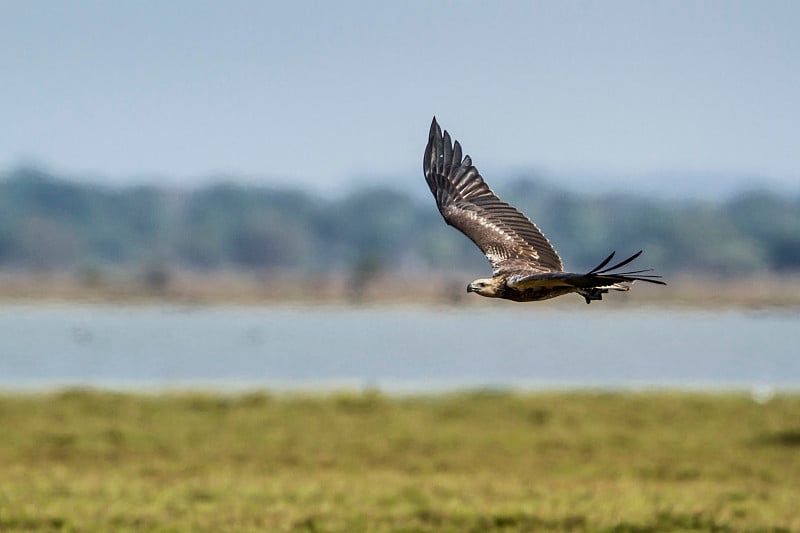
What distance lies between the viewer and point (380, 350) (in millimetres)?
61219

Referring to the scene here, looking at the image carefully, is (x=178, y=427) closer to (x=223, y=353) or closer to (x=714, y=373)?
(x=714, y=373)

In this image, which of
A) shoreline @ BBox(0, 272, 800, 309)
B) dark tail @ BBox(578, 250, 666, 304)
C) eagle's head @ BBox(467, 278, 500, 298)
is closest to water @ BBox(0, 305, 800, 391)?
shoreline @ BBox(0, 272, 800, 309)

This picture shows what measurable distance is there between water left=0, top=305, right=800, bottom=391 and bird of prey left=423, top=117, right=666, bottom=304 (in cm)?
2654

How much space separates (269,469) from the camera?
18.9 m

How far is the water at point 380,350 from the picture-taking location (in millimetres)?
43750

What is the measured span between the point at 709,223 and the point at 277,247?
6077cm

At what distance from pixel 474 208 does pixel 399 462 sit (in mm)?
11470

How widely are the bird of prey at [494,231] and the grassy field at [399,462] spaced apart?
472cm

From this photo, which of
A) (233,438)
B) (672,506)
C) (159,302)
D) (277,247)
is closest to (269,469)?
(233,438)

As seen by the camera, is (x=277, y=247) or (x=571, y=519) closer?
(x=571, y=519)

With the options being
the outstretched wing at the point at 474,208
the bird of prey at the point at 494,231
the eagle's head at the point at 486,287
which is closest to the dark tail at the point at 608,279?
the bird of prey at the point at 494,231

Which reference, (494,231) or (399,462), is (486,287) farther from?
(399,462)

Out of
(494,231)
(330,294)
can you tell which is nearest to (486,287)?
(494,231)

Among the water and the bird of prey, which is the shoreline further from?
the bird of prey
